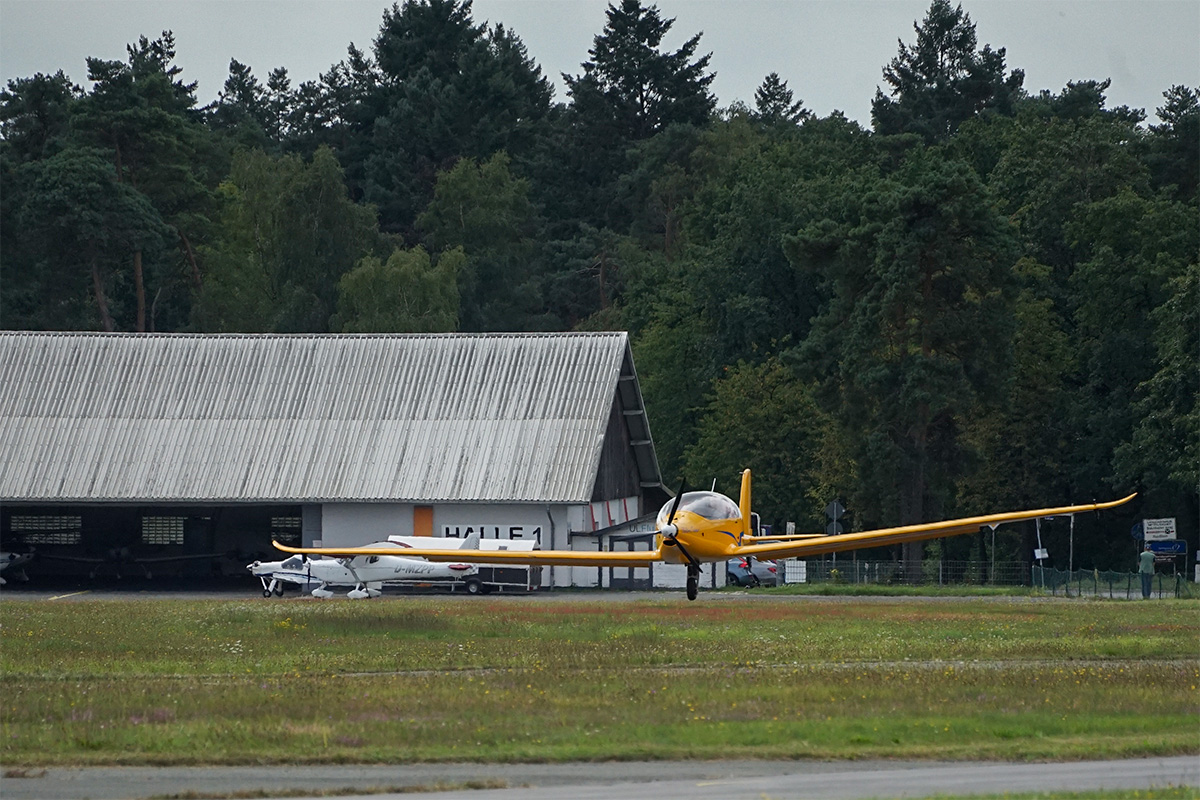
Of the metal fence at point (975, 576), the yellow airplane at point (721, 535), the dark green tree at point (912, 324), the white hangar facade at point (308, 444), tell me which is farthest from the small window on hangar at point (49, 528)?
the yellow airplane at point (721, 535)

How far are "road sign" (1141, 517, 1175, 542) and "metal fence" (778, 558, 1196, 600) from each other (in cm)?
134

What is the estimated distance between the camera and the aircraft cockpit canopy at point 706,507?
97.8 ft

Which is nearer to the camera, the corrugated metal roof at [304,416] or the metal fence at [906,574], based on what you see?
the corrugated metal roof at [304,416]

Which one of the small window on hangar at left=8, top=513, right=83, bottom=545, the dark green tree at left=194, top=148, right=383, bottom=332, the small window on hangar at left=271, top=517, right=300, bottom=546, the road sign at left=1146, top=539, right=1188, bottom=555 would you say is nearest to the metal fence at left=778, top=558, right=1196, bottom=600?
the road sign at left=1146, top=539, right=1188, bottom=555

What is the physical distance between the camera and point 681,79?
10819 cm

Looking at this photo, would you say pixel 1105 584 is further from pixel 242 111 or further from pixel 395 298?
pixel 242 111

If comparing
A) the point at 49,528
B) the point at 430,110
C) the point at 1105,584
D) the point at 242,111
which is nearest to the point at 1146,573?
the point at 1105,584

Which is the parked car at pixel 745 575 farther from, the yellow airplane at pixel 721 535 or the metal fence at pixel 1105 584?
the yellow airplane at pixel 721 535

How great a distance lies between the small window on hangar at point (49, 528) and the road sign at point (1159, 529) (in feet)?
122

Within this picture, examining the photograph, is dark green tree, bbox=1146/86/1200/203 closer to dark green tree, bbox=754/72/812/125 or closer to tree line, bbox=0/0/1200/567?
tree line, bbox=0/0/1200/567

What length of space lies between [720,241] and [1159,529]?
A: 28.5 m

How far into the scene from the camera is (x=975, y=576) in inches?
2205

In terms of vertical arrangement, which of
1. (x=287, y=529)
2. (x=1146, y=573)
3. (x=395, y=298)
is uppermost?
(x=395, y=298)

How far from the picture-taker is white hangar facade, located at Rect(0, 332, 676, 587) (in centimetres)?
5269
